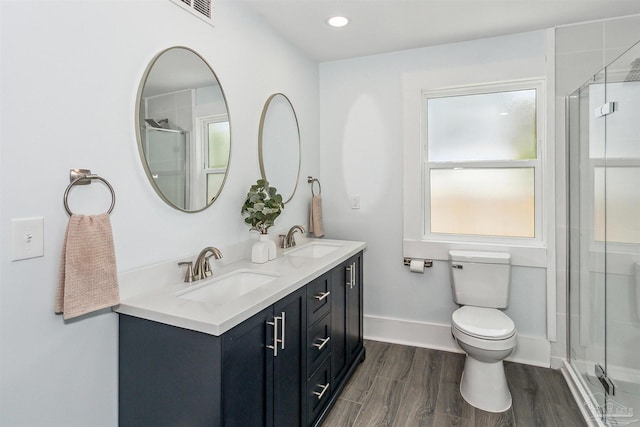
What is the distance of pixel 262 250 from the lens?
6.42 feet

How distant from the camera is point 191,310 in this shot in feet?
3.94

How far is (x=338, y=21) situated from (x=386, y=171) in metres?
1.15

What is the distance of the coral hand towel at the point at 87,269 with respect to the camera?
1110mm

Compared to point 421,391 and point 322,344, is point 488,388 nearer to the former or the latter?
point 421,391

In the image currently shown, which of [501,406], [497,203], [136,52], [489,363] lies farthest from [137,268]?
[497,203]

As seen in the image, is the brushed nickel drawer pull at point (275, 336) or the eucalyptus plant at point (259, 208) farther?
the eucalyptus plant at point (259, 208)

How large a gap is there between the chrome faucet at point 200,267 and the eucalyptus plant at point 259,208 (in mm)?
358

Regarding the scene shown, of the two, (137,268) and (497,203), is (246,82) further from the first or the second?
(497,203)

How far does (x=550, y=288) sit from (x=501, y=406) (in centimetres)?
93

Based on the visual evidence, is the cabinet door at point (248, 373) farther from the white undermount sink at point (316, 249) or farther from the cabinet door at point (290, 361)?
the white undermount sink at point (316, 249)

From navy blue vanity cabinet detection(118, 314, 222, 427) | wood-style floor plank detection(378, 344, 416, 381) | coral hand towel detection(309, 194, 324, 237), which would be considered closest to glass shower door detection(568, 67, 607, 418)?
wood-style floor plank detection(378, 344, 416, 381)

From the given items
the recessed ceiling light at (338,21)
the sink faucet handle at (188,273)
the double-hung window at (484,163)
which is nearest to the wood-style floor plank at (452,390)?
the double-hung window at (484,163)

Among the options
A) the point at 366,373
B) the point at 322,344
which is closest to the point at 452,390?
the point at 366,373

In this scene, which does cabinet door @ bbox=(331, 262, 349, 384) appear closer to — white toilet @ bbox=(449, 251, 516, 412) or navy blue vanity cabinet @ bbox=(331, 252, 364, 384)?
navy blue vanity cabinet @ bbox=(331, 252, 364, 384)
